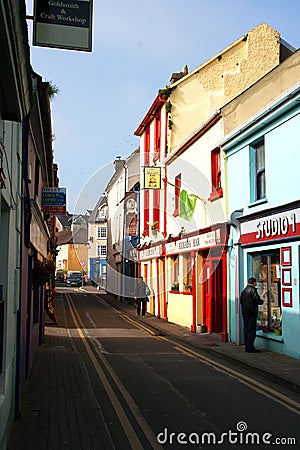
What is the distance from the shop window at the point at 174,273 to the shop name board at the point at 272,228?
27.5 feet

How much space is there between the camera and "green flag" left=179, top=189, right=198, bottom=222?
67.7ft

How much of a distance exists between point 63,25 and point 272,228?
8.82 m

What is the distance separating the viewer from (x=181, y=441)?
6.77 metres

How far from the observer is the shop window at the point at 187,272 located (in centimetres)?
2092

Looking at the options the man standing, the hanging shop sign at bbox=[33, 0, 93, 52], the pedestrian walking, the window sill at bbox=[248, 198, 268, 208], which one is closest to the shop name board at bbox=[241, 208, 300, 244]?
the window sill at bbox=[248, 198, 268, 208]

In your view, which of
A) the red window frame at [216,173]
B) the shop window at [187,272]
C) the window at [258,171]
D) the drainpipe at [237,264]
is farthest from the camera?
the shop window at [187,272]

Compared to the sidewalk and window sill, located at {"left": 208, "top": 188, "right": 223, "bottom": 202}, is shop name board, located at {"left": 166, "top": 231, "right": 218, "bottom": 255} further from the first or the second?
the sidewalk

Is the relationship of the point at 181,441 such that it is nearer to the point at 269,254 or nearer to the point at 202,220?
the point at 269,254

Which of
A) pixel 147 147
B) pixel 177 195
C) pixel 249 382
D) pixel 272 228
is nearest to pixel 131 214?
pixel 147 147

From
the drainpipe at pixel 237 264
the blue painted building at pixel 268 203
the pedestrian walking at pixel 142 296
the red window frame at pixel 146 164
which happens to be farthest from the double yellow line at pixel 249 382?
the red window frame at pixel 146 164

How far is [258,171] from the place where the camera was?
1503cm

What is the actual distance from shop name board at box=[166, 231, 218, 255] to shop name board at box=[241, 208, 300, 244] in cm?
220

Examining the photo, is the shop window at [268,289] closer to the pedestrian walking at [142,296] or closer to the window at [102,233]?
the pedestrian walking at [142,296]

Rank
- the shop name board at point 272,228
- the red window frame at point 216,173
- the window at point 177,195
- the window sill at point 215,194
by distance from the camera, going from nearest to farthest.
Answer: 1. the shop name board at point 272,228
2. the window sill at point 215,194
3. the red window frame at point 216,173
4. the window at point 177,195
